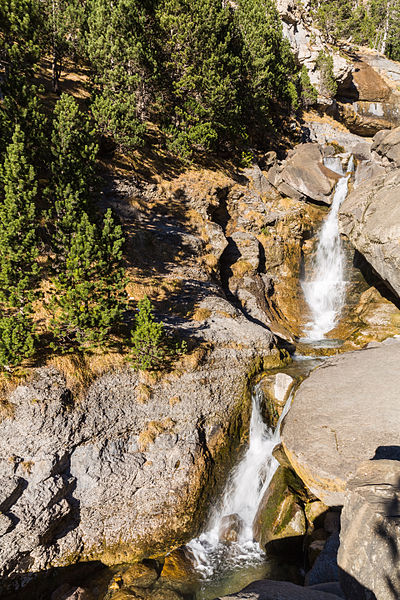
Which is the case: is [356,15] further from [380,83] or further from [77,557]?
[77,557]

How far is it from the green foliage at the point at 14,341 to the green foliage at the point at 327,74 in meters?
51.4

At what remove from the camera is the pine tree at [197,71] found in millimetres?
25375

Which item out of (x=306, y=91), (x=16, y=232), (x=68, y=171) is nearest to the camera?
(x=16, y=232)

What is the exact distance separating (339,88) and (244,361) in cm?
5157

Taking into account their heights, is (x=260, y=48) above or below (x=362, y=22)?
below

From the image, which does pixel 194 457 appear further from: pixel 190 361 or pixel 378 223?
pixel 378 223

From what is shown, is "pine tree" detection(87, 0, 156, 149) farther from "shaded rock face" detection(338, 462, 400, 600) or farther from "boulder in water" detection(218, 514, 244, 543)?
"shaded rock face" detection(338, 462, 400, 600)

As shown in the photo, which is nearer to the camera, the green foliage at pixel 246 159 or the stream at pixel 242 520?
the stream at pixel 242 520

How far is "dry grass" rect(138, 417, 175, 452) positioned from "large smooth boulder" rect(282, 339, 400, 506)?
4.53 meters

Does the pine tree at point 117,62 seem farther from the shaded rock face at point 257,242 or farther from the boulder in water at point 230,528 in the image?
the boulder in water at point 230,528

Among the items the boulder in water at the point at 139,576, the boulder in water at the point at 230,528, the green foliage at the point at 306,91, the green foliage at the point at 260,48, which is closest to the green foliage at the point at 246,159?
the green foliage at the point at 260,48

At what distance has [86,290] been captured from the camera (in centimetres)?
1097

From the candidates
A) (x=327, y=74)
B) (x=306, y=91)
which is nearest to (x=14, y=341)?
(x=306, y=91)

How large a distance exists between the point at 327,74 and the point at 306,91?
407 cm
